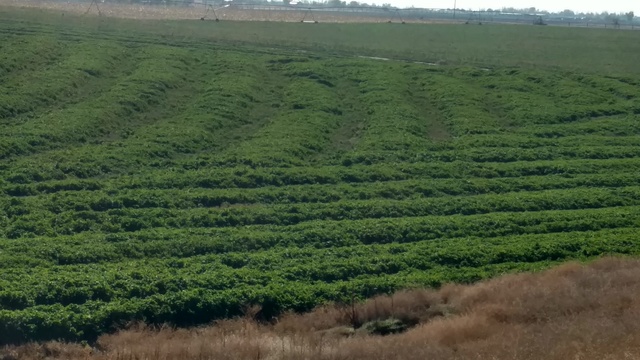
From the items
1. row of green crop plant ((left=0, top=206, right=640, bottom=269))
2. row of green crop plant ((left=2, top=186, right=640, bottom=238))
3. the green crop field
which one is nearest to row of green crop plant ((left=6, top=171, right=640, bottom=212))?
the green crop field

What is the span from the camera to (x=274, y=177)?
83.6 feet

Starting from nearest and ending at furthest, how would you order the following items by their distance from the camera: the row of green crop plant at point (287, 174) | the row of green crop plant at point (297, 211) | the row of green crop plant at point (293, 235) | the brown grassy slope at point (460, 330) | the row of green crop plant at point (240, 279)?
the brown grassy slope at point (460, 330)
the row of green crop plant at point (240, 279)
the row of green crop plant at point (293, 235)
the row of green crop plant at point (297, 211)
the row of green crop plant at point (287, 174)

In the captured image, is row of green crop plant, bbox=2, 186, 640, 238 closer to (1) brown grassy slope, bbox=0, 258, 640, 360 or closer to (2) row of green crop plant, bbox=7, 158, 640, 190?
(2) row of green crop plant, bbox=7, 158, 640, 190

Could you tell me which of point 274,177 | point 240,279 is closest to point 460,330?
point 240,279

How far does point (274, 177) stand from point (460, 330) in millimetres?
11922

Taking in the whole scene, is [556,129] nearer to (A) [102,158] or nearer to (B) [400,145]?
(B) [400,145]

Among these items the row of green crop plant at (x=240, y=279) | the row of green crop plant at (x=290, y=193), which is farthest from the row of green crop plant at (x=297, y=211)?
the row of green crop plant at (x=240, y=279)

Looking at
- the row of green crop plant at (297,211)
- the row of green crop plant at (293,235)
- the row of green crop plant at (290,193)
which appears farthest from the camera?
the row of green crop plant at (290,193)

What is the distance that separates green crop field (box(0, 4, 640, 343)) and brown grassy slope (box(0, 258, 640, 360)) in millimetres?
923

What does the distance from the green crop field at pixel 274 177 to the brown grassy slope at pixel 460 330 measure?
36.4 inches

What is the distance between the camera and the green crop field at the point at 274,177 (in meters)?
17.8

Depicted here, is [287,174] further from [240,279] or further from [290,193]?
[240,279]

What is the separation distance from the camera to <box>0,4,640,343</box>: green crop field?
17.8 metres

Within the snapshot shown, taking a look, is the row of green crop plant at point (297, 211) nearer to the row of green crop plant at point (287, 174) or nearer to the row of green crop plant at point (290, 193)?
the row of green crop plant at point (290, 193)
